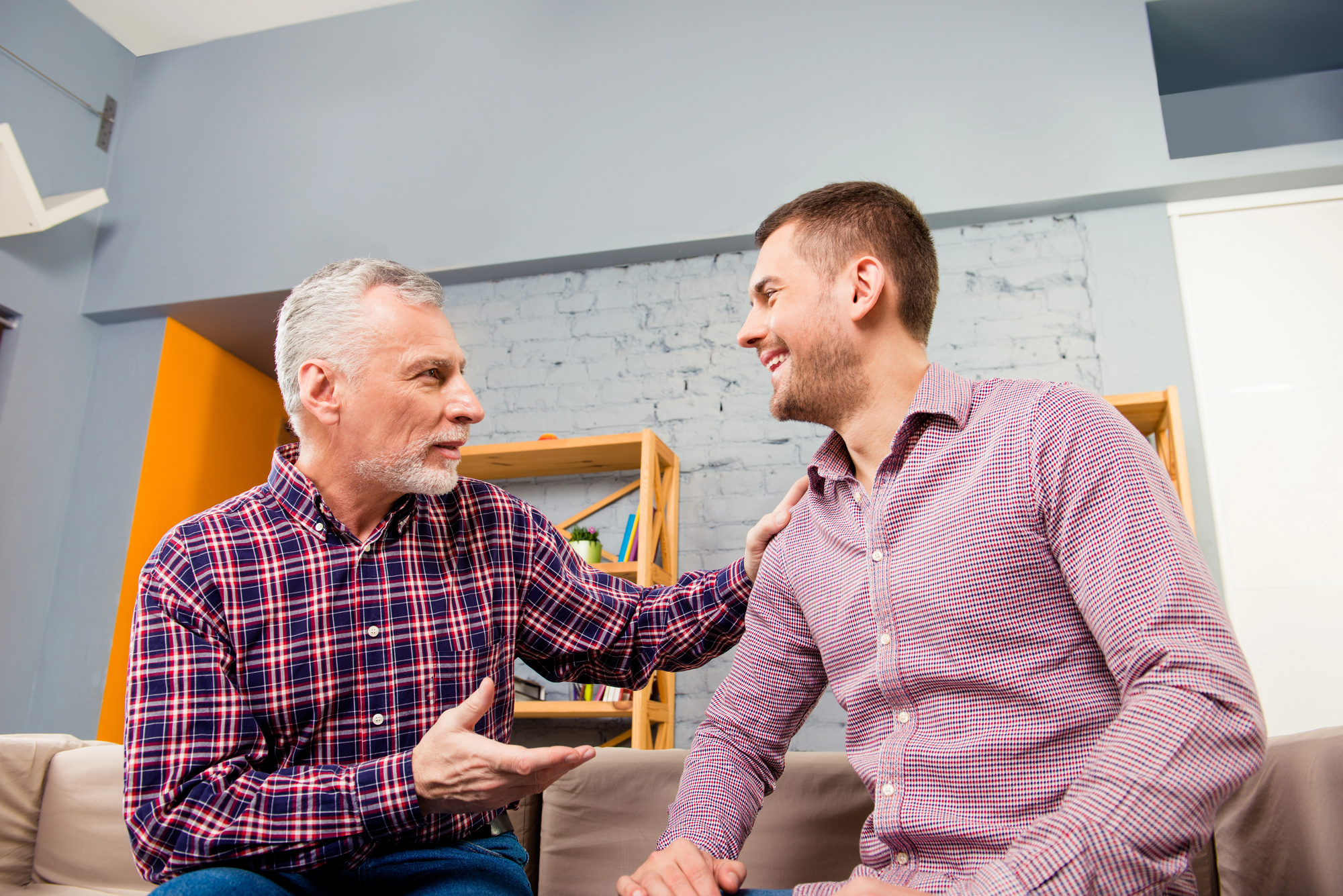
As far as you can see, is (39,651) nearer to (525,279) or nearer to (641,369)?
(525,279)

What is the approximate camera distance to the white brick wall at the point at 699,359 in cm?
308

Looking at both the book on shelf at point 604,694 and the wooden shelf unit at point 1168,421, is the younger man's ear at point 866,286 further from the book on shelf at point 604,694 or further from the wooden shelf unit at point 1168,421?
the book on shelf at point 604,694

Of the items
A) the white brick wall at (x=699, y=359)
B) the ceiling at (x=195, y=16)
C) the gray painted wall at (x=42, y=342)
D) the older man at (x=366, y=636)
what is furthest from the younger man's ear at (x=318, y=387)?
the ceiling at (x=195, y=16)

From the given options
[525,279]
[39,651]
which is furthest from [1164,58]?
[39,651]

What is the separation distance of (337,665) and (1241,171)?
9.83 feet

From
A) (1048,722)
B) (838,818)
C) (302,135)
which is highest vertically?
(302,135)

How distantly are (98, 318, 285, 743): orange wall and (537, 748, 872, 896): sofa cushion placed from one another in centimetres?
276

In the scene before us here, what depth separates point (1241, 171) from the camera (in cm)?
295

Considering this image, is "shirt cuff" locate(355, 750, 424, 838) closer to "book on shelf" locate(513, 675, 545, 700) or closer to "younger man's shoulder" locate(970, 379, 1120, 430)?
"younger man's shoulder" locate(970, 379, 1120, 430)

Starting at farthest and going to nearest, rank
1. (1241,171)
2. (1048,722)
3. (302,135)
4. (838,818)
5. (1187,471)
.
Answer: (302,135)
(1241,171)
(1187,471)
(838,818)
(1048,722)

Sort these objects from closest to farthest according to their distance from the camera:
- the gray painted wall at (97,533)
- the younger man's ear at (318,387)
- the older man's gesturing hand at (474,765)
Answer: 1. the older man's gesturing hand at (474,765)
2. the younger man's ear at (318,387)
3. the gray painted wall at (97,533)

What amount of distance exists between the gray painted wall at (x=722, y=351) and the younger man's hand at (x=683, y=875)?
1.84 metres

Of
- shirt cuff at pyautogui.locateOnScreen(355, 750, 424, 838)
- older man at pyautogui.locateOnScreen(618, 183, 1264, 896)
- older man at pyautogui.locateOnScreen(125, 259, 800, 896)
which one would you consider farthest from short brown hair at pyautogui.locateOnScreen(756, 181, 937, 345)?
shirt cuff at pyautogui.locateOnScreen(355, 750, 424, 838)

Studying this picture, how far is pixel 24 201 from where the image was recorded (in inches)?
138
